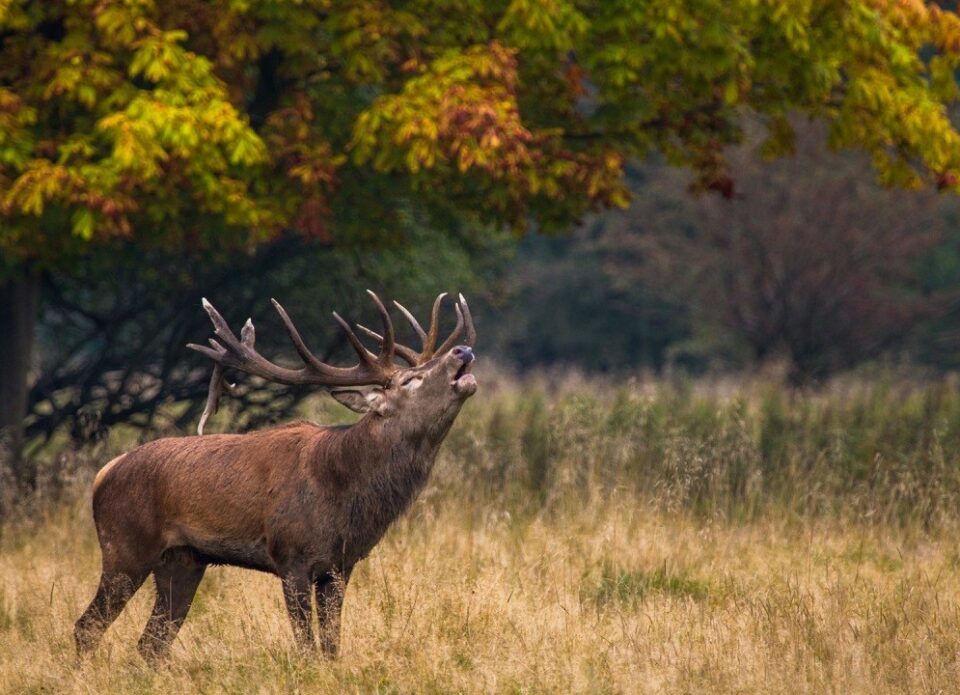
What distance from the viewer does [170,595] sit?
7227 mm

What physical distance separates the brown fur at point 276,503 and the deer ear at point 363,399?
0.5 inches

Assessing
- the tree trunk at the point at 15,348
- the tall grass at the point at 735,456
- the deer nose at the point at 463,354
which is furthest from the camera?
the tree trunk at the point at 15,348

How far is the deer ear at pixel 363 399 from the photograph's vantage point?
7.03m

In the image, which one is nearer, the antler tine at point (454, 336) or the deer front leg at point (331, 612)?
the deer front leg at point (331, 612)

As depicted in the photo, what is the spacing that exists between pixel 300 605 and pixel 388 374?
1167mm

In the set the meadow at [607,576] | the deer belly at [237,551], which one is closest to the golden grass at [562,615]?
the meadow at [607,576]

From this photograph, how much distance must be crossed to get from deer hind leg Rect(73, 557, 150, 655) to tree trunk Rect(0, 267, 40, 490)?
15.0ft

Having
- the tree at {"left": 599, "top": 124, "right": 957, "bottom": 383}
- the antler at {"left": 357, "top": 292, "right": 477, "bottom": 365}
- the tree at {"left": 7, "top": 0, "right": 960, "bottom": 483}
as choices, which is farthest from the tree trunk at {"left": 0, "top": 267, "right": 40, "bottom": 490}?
the tree at {"left": 599, "top": 124, "right": 957, "bottom": 383}

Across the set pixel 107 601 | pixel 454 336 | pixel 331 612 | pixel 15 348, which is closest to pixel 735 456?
pixel 454 336

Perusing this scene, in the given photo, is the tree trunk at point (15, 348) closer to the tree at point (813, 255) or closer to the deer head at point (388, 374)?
the deer head at point (388, 374)

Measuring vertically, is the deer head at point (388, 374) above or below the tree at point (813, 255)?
above

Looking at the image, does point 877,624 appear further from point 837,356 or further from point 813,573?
point 837,356

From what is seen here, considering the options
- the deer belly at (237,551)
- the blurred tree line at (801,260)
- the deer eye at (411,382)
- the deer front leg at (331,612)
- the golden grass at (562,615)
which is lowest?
the blurred tree line at (801,260)

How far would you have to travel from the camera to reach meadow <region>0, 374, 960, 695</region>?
656 centimetres
